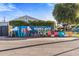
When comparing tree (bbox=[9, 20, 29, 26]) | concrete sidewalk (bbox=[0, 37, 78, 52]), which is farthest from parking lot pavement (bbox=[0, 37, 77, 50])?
tree (bbox=[9, 20, 29, 26])

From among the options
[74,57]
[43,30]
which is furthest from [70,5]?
[74,57]

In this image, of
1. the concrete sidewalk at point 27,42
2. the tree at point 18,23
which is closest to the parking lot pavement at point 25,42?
the concrete sidewalk at point 27,42

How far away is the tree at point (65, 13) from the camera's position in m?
2.26

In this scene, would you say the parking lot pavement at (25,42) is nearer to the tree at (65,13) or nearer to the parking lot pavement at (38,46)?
the parking lot pavement at (38,46)

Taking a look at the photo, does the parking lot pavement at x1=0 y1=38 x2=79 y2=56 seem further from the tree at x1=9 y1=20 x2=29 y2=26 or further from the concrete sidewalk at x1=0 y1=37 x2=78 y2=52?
the tree at x1=9 y1=20 x2=29 y2=26

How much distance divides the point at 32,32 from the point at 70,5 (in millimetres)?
516

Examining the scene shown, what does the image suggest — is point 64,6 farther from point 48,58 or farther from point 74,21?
point 48,58

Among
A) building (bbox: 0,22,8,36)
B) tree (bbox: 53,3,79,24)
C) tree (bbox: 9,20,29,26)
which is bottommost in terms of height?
building (bbox: 0,22,8,36)

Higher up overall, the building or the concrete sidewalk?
the building

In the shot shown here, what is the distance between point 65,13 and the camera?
7.55 feet

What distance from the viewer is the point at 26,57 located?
222cm

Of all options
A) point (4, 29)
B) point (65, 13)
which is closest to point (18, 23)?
point (4, 29)

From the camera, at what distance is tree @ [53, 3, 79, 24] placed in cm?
226

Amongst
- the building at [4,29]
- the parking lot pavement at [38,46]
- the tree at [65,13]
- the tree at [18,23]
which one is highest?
the tree at [65,13]
